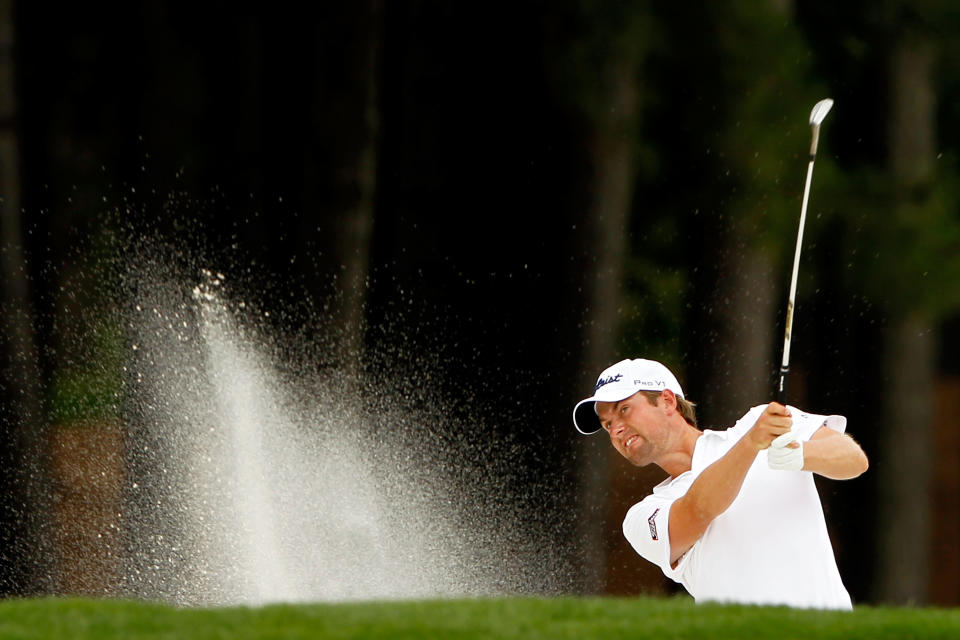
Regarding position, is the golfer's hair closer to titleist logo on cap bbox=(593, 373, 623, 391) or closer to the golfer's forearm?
titleist logo on cap bbox=(593, 373, 623, 391)

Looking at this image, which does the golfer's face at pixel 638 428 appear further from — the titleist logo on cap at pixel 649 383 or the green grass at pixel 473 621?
the green grass at pixel 473 621

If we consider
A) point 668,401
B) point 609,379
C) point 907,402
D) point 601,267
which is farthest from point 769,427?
point 907,402

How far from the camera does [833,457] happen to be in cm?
397

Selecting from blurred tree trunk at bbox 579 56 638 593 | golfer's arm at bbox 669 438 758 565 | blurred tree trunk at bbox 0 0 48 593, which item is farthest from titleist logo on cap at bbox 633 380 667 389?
blurred tree trunk at bbox 0 0 48 593

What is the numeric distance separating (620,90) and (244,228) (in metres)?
2.56

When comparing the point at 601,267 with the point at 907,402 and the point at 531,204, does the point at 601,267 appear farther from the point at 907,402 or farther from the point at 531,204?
the point at 907,402

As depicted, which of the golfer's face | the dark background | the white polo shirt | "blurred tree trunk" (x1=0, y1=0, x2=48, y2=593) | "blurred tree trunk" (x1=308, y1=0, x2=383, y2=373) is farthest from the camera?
the dark background

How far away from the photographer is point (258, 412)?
9.07 m

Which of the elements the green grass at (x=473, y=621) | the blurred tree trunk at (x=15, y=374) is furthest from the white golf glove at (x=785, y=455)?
the blurred tree trunk at (x=15, y=374)

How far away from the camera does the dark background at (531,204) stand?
982cm

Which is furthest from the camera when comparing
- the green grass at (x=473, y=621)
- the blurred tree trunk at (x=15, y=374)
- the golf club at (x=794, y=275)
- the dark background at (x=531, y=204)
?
the dark background at (x=531, y=204)

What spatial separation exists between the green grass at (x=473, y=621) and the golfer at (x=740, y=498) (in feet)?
1.01

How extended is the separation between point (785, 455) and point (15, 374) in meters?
6.65

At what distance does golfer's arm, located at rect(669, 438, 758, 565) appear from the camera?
386 centimetres
